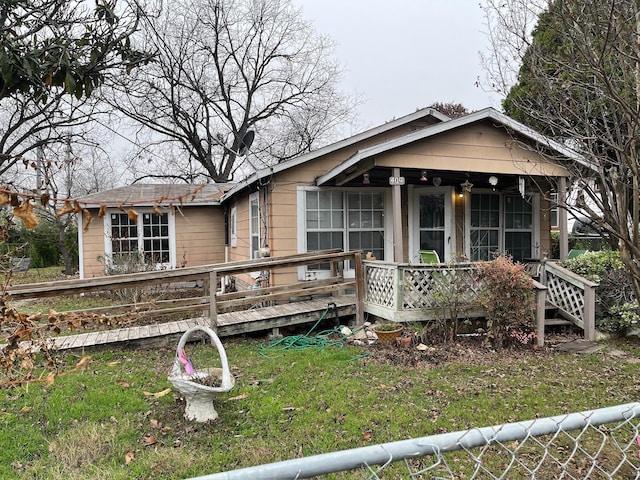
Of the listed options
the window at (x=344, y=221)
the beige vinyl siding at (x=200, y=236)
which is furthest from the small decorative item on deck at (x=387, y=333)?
the beige vinyl siding at (x=200, y=236)

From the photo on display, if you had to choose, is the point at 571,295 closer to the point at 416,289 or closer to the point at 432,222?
the point at 416,289

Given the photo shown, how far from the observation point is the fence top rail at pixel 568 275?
668 cm

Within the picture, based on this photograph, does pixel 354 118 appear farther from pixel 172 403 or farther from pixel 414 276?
pixel 172 403

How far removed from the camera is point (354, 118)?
84.2ft

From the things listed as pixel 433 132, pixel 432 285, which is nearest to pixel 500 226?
pixel 433 132

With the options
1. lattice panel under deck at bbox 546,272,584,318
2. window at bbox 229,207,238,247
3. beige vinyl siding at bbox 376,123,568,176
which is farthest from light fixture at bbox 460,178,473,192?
window at bbox 229,207,238,247

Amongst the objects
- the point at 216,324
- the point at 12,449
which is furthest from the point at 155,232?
the point at 12,449

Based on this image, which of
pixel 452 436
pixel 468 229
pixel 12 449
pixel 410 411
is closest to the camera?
pixel 452 436

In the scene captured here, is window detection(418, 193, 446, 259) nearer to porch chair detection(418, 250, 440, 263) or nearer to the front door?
the front door

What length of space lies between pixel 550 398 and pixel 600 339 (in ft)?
9.80

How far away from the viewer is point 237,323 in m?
6.83

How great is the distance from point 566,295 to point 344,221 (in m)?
4.18

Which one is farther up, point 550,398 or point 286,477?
point 286,477

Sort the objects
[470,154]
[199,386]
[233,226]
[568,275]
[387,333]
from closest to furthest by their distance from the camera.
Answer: [199,386] → [387,333] → [568,275] → [470,154] → [233,226]
